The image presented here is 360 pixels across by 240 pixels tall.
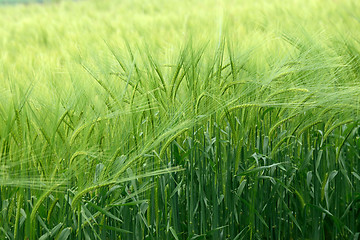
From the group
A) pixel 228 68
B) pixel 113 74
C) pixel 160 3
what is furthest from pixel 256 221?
pixel 160 3

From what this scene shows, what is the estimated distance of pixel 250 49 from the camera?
1611 mm

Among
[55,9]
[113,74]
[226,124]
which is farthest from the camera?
[55,9]

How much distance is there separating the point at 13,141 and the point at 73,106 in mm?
179

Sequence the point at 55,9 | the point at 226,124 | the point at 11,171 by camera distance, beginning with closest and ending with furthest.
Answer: the point at 11,171 → the point at 226,124 → the point at 55,9

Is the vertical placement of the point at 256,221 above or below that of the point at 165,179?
below

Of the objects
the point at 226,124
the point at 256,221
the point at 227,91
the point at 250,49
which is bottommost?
the point at 256,221

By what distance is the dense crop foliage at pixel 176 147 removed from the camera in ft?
4.06

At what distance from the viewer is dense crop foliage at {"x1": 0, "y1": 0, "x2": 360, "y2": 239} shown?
124cm

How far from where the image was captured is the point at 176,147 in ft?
4.77

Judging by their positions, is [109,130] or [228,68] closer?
[109,130]

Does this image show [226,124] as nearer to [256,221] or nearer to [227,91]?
[227,91]

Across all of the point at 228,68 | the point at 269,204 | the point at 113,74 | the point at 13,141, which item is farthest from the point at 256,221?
the point at 13,141

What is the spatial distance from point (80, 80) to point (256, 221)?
67cm

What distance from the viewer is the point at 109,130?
1.40 metres
